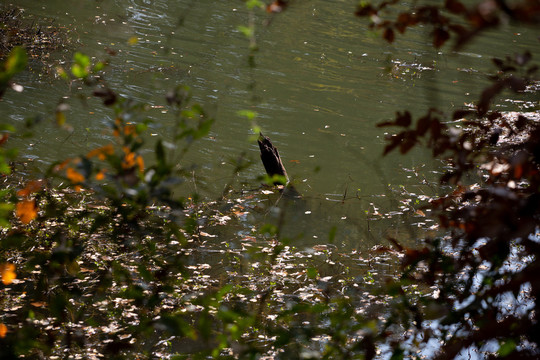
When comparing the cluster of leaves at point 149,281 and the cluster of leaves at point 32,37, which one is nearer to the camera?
the cluster of leaves at point 149,281

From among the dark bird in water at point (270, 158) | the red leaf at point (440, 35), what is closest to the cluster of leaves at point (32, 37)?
the dark bird in water at point (270, 158)

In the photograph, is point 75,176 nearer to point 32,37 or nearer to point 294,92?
point 294,92

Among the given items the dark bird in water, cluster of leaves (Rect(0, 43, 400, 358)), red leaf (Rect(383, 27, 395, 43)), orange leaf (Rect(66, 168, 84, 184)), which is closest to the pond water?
the dark bird in water

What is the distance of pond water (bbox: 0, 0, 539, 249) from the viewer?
7105 millimetres

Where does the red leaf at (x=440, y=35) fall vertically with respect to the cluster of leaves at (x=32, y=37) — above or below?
above

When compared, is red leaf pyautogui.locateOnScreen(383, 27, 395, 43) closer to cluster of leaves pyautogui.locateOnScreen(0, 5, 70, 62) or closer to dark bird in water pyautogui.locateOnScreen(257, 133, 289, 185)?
dark bird in water pyautogui.locateOnScreen(257, 133, 289, 185)

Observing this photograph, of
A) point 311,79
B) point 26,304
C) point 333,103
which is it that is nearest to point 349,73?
point 311,79

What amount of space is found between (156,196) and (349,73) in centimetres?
1116

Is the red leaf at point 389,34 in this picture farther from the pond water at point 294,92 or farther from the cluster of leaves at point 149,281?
the pond water at point 294,92

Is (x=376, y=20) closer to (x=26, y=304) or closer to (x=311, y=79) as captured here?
(x=26, y=304)

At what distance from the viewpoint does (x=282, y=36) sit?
14.6m

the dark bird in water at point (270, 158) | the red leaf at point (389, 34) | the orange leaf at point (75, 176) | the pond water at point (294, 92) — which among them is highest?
the red leaf at point (389, 34)

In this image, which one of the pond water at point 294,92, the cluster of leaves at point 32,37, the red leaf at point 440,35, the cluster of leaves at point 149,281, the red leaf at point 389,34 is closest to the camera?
the red leaf at point 440,35

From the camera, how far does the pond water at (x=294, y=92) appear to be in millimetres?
7105
